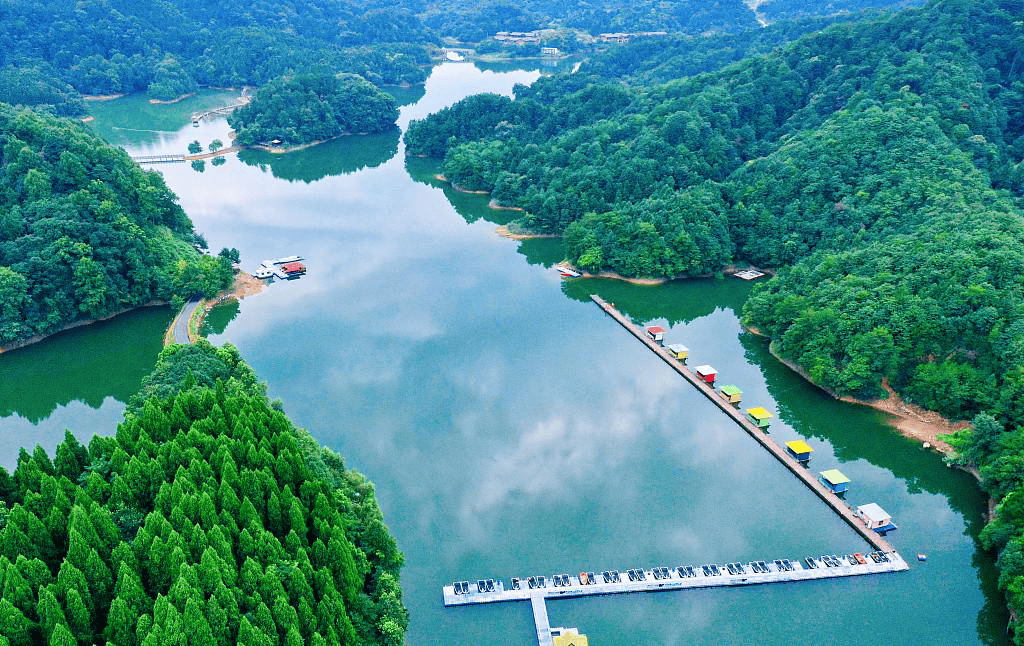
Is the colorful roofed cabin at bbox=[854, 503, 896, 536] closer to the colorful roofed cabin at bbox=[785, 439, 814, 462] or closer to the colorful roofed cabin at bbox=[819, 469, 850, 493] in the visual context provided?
the colorful roofed cabin at bbox=[819, 469, 850, 493]

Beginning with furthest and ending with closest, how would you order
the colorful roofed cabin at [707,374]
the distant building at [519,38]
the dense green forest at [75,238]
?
the distant building at [519,38] → the dense green forest at [75,238] → the colorful roofed cabin at [707,374]

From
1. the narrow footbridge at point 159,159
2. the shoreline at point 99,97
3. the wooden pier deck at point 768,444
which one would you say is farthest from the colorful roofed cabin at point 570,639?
the shoreline at point 99,97

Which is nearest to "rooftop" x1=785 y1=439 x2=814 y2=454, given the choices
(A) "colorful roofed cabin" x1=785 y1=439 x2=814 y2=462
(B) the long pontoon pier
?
(A) "colorful roofed cabin" x1=785 y1=439 x2=814 y2=462

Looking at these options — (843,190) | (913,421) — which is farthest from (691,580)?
(843,190)

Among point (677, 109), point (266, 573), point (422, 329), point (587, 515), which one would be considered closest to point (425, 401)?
point (422, 329)

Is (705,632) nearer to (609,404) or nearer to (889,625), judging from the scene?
(889,625)

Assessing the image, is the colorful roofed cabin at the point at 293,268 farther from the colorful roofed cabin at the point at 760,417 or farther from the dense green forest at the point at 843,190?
the colorful roofed cabin at the point at 760,417

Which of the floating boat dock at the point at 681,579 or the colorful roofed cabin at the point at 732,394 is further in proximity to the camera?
the colorful roofed cabin at the point at 732,394

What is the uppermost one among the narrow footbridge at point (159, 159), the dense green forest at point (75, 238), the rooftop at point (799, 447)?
the dense green forest at point (75, 238)

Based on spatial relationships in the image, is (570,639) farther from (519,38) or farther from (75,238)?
(519,38)
